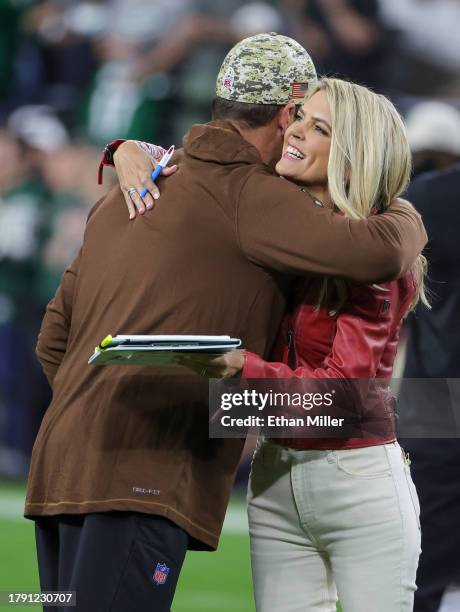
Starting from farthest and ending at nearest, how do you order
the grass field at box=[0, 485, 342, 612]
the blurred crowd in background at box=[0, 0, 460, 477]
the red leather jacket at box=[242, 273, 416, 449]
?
1. the blurred crowd in background at box=[0, 0, 460, 477]
2. the grass field at box=[0, 485, 342, 612]
3. the red leather jacket at box=[242, 273, 416, 449]

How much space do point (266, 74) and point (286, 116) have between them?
0.11 meters

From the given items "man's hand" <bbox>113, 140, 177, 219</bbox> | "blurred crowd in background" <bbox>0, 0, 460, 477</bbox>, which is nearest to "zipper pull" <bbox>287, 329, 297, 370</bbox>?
"man's hand" <bbox>113, 140, 177, 219</bbox>

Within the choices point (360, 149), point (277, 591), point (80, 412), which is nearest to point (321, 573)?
point (277, 591)

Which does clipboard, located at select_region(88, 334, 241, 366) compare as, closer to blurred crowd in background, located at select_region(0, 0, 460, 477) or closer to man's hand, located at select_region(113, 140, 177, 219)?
man's hand, located at select_region(113, 140, 177, 219)

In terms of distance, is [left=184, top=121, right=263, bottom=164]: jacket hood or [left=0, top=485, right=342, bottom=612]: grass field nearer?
[left=184, top=121, right=263, bottom=164]: jacket hood

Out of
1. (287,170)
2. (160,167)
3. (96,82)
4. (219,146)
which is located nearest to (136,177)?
(160,167)

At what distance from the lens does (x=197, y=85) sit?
8445 mm

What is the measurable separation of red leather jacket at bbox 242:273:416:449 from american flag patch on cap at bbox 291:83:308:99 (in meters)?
0.45

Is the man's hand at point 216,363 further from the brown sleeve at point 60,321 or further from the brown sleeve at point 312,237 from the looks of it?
the brown sleeve at point 60,321

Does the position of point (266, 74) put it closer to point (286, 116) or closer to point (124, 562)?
point (286, 116)

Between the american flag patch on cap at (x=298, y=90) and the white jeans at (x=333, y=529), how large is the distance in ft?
2.75

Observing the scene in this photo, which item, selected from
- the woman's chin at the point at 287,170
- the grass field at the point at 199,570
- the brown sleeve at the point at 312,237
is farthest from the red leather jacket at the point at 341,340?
the grass field at the point at 199,570

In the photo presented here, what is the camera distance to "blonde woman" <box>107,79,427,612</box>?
268cm

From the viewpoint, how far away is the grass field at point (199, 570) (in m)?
5.37
